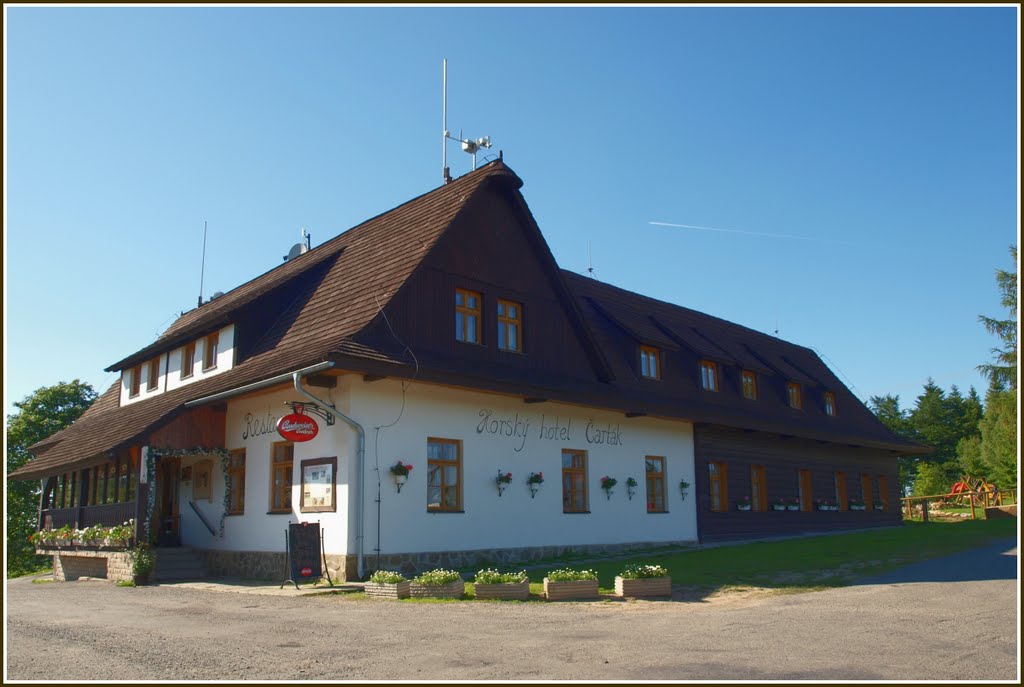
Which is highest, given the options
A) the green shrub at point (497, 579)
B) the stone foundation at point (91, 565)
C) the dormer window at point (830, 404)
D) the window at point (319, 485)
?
the dormer window at point (830, 404)

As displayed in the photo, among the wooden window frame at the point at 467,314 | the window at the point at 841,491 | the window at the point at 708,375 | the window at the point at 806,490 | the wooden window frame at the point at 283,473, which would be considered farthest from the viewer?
the window at the point at 841,491

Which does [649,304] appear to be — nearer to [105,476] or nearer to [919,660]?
[105,476]

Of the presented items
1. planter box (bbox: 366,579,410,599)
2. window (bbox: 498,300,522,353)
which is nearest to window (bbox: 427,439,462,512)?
window (bbox: 498,300,522,353)

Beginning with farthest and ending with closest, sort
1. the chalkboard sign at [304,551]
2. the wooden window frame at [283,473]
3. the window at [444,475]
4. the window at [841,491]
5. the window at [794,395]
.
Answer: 1. the window at [841,491]
2. the window at [794,395]
3. the wooden window frame at [283,473]
4. the window at [444,475]
5. the chalkboard sign at [304,551]

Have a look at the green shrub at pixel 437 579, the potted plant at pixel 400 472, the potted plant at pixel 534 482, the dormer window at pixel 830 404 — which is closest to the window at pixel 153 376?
the potted plant at pixel 400 472

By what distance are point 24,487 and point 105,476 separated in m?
26.4

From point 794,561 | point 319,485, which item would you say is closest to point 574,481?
point 794,561

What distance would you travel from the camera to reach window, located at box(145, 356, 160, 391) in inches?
968

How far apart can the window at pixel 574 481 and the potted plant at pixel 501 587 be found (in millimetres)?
7225

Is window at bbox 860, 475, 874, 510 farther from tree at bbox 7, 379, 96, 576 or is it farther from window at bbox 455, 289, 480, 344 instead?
tree at bbox 7, 379, 96, 576

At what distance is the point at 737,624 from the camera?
9977mm

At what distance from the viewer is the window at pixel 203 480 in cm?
2058

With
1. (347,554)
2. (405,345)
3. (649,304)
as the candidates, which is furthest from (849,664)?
(649,304)

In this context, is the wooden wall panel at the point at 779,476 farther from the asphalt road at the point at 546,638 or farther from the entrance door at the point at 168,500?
the entrance door at the point at 168,500
